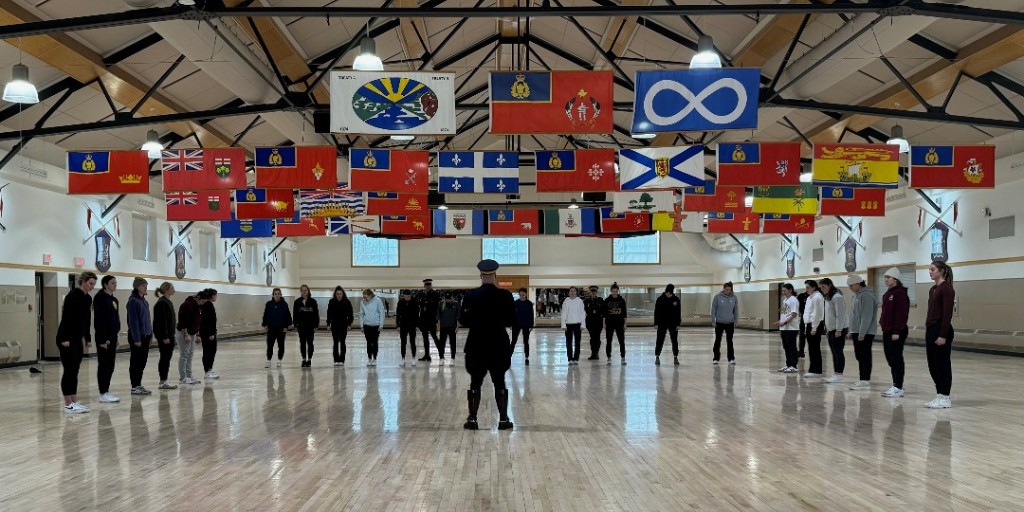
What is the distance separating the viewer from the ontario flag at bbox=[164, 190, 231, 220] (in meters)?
19.4

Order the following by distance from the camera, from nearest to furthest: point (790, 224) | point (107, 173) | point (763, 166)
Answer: point (107, 173), point (763, 166), point (790, 224)

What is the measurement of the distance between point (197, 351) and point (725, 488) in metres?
Result: 21.9

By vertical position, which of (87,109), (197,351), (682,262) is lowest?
(197,351)

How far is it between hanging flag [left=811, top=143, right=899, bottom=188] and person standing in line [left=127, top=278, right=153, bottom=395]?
11.8 m

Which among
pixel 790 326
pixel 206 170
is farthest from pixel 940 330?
pixel 206 170

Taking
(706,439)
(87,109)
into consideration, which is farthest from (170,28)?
(706,439)

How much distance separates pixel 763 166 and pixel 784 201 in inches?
154

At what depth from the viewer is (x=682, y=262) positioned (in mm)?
42656

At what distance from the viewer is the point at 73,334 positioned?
1039 centimetres

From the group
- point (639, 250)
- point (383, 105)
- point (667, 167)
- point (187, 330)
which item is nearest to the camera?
point (383, 105)

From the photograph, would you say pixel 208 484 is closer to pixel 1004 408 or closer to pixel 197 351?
pixel 1004 408

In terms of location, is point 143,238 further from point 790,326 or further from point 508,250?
point 508,250

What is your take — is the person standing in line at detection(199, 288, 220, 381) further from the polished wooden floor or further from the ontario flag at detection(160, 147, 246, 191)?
the ontario flag at detection(160, 147, 246, 191)

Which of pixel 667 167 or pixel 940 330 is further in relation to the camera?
pixel 667 167
